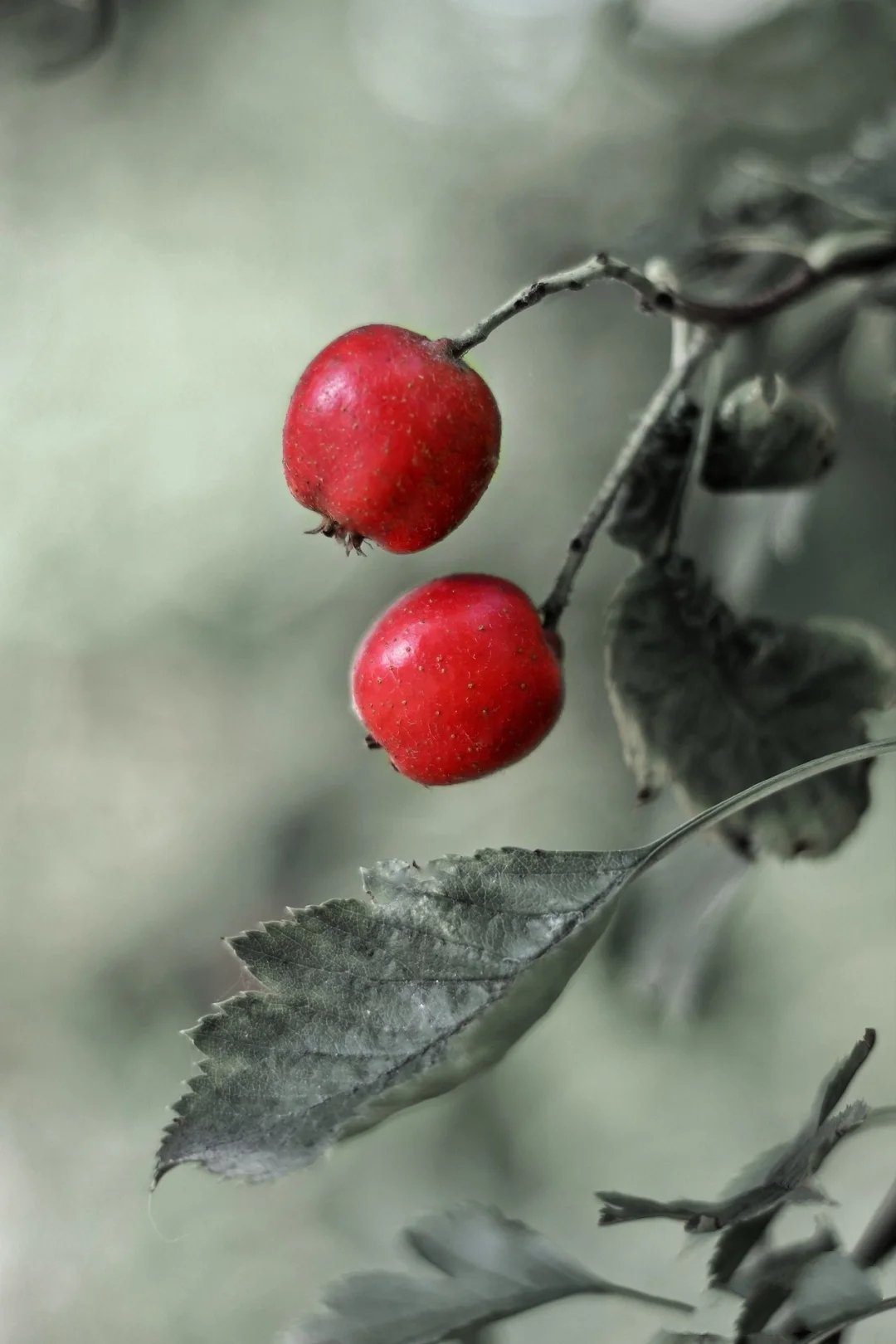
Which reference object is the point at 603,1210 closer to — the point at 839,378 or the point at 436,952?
the point at 436,952

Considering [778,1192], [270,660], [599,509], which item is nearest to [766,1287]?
[778,1192]

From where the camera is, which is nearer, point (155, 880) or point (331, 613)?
point (331, 613)

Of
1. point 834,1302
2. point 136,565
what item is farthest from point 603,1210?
point 136,565

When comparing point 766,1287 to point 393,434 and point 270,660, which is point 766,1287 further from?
point 270,660

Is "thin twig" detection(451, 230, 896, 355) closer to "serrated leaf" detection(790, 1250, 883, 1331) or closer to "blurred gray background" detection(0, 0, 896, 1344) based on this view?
"serrated leaf" detection(790, 1250, 883, 1331)

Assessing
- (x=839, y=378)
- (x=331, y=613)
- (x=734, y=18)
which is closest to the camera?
→ (x=839, y=378)

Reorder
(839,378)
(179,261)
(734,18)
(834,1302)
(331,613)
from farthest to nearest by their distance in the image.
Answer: (179,261), (331,613), (734,18), (839,378), (834,1302)

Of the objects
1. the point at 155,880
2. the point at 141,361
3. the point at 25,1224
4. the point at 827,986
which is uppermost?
the point at 141,361
